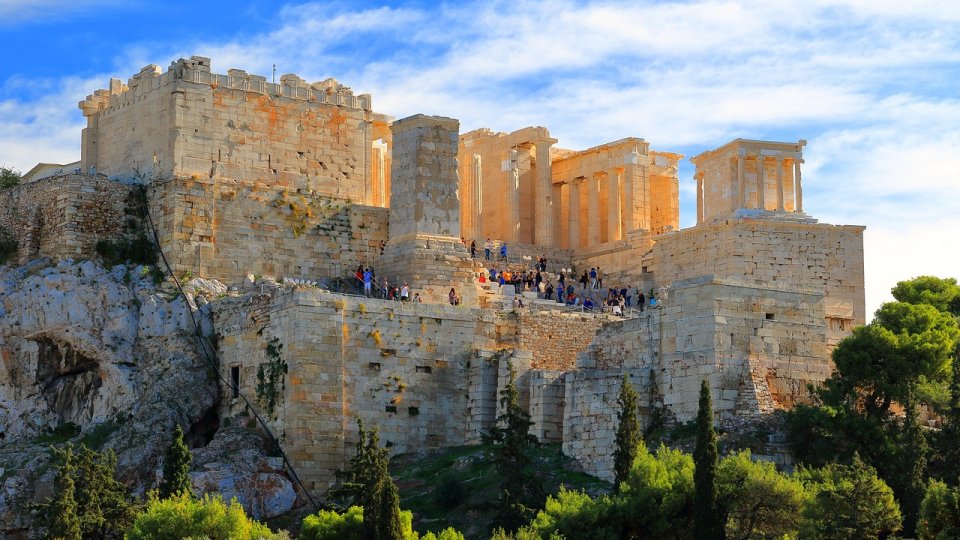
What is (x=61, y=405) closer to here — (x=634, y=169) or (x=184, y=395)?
(x=184, y=395)

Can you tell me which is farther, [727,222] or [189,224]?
[727,222]

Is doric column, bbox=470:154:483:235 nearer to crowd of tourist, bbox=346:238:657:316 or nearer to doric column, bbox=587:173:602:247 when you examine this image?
crowd of tourist, bbox=346:238:657:316

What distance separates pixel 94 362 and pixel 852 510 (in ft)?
72.7

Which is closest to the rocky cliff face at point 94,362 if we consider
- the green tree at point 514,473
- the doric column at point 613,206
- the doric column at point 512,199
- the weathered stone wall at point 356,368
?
the weathered stone wall at point 356,368

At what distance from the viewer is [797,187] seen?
6850 centimetres

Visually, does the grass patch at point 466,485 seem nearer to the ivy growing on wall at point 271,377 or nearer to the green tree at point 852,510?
the ivy growing on wall at point 271,377

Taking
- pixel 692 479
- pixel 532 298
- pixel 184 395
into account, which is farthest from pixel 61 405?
pixel 692 479

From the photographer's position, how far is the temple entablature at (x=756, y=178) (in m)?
68.1

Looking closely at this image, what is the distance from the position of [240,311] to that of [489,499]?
10131 millimetres

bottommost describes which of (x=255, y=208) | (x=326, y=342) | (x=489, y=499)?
(x=489, y=499)

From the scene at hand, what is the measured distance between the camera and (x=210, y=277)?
196 feet

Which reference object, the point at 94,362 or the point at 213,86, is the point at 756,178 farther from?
the point at 94,362

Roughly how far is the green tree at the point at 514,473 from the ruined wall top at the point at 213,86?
51.0ft

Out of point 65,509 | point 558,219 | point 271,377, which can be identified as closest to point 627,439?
point 271,377
